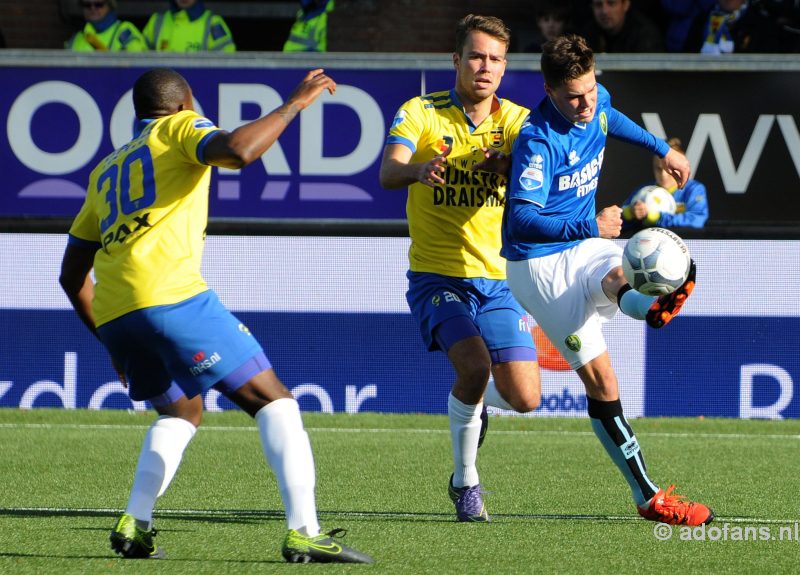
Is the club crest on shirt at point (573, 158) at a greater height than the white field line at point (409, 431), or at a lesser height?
greater

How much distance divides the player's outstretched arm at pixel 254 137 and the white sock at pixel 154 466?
109cm

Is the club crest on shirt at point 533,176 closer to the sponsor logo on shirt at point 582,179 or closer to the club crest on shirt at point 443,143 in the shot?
the sponsor logo on shirt at point 582,179

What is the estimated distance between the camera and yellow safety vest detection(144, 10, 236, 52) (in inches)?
492

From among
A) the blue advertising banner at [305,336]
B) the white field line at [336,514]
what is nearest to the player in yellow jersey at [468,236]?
the white field line at [336,514]

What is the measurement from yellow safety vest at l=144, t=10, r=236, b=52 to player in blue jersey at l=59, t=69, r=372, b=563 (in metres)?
7.48

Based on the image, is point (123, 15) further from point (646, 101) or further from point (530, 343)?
point (530, 343)

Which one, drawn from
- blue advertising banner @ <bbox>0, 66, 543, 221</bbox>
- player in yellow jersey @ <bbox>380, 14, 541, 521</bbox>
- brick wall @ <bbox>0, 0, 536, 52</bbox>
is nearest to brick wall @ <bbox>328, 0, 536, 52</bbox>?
brick wall @ <bbox>0, 0, 536, 52</bbox>

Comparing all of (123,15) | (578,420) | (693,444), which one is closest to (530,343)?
(693,444)

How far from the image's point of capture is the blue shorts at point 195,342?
4.87 m

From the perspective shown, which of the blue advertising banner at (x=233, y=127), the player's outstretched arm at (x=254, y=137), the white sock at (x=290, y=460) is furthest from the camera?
the blue advertising banner at (x=233, y=127)

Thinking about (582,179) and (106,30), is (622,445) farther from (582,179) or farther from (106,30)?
(106,30)

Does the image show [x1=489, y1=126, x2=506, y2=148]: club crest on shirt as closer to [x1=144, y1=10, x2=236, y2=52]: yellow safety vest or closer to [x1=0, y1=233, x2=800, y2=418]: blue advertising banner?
[x1=0, y1=233, x2=800, y2=418]: blue advertising banner

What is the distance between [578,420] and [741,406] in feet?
4.20

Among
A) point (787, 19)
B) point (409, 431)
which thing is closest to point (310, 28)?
point (787, 19)
